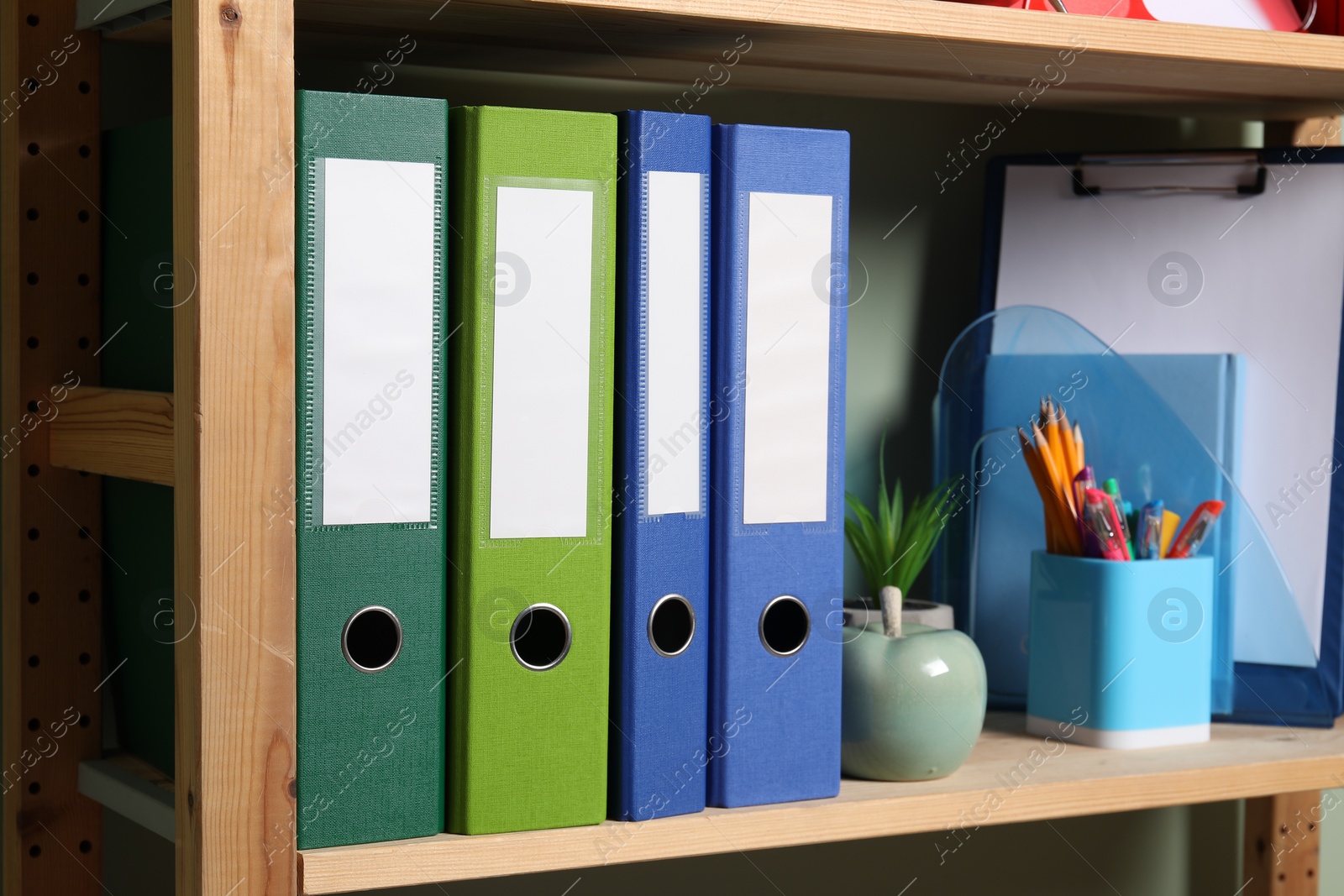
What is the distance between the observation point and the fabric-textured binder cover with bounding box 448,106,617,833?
1.97ft

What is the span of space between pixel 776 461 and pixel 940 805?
8.1 inches

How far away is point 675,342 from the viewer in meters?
0.64

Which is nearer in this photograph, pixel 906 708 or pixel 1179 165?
pixel 906 708

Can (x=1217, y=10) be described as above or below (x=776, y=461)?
above

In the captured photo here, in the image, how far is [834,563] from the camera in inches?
26.8

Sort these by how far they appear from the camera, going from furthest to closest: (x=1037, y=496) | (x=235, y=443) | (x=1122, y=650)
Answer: (x=1037, y=496) → (x=1122, y=650) → (x=235, y=443)

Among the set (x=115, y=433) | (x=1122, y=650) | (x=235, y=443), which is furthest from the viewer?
(x=1122, y=650)

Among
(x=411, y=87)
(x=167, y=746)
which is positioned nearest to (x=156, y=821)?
(x=167, y=746)

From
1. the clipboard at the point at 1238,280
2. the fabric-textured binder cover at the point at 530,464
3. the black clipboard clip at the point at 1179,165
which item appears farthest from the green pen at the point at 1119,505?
the fabric-textured binder cover at the point at 530,464

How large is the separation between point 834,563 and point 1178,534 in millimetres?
299

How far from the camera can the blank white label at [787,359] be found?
0.66 m

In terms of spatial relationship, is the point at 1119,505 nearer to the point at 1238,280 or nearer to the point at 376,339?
the point at 1238,280

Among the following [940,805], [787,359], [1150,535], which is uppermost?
[787,359]

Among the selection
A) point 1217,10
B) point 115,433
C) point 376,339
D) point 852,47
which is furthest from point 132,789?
point 1217,10
